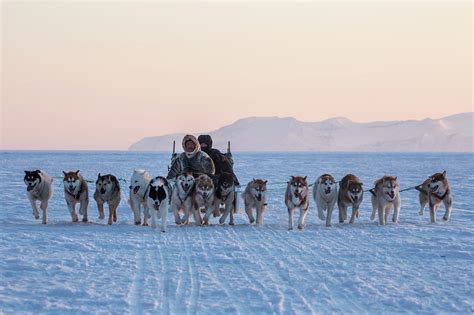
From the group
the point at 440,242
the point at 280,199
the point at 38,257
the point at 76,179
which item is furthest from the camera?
the point at 280,199

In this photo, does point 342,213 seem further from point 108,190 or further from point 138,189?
point 108,190

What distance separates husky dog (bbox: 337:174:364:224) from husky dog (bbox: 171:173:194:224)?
2.53 m

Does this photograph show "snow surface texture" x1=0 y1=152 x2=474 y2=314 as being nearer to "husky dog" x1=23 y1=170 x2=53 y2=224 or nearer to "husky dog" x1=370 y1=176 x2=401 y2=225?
"husky dog" x1=370 y1=176 x2=401 y2=225

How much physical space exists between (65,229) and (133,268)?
351 cm

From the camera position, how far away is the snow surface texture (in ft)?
17.7

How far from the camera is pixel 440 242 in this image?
337 inches

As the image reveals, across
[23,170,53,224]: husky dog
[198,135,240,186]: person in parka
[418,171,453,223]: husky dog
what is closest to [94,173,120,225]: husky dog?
[23,170,53,224]: husky dog

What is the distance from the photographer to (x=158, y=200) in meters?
9.96

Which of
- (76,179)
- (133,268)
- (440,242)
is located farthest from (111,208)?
(440,242)

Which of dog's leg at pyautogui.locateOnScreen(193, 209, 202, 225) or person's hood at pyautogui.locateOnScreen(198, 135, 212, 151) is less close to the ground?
person's hood at pyautogui.locateOnScreen(198, 135, 212, 151)

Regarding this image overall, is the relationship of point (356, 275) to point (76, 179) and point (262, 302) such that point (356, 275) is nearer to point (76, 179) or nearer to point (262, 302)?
point (262, 302)

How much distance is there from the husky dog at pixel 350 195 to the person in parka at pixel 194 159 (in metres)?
2.24

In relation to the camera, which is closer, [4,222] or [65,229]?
[65,229]

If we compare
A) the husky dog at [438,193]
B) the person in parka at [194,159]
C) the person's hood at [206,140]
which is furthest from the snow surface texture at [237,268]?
the person's hood at [206,140]
